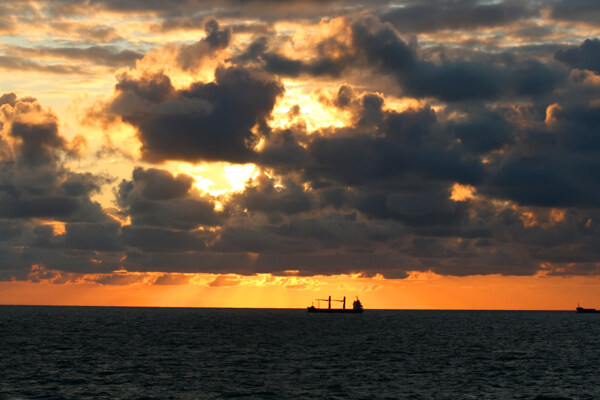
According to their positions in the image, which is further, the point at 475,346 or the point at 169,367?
the point at 475,346

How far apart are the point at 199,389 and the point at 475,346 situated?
281 ft

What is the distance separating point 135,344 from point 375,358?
54143 millimetres

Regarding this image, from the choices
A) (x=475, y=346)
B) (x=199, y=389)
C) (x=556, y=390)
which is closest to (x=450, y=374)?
(x=556, y=390)

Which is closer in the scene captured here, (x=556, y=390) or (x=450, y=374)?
(x=556, y=390)

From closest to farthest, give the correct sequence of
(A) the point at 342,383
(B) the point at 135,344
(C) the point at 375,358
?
(A) the point at 342,383 → (C) the point at 375,358 → (B) the point at 135,344

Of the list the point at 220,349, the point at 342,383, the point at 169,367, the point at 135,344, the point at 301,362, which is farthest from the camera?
the point at 135,344

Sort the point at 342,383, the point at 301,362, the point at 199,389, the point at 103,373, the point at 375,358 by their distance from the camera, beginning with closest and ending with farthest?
the point at 199,389, the point at 342,383, the point at 103,373, the point at 301,362, the point at 375,358

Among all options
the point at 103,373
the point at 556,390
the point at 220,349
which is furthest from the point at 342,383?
the point at 220,349

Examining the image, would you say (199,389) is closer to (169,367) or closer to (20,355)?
(169,367)

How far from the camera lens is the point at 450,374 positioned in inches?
3927

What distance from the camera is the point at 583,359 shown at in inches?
4961

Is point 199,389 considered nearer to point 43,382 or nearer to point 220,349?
point 43,382

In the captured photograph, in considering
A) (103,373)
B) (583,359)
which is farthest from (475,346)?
(103,373)

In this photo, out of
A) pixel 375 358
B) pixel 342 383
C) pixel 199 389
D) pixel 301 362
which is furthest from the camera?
pixel 375 358
